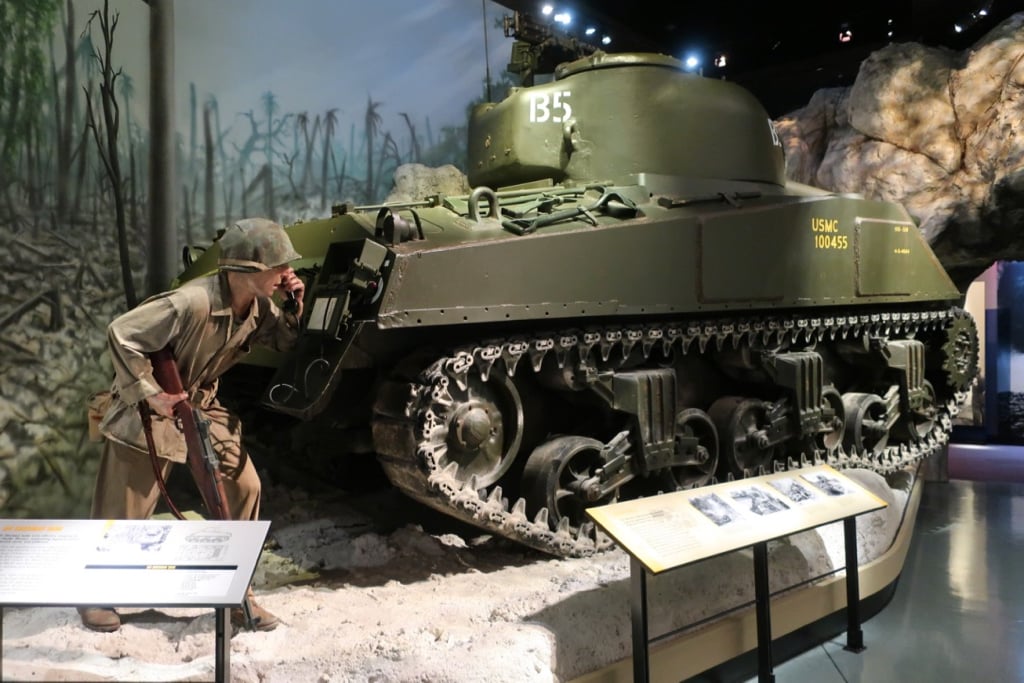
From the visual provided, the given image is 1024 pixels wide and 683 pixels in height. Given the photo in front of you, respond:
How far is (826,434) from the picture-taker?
→ 6484mm

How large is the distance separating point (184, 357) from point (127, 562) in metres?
1.09

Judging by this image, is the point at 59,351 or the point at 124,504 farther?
the point at 59,351

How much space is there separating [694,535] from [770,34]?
27.8 feet

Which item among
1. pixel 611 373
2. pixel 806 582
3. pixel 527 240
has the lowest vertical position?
pixel 806 582

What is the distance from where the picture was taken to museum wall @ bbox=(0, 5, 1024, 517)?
18.9 feet

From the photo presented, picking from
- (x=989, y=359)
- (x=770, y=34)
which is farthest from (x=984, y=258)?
(x=770, y=34)

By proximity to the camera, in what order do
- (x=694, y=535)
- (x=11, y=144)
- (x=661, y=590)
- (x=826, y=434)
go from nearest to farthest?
(x=694, y=535) → (x=661, y=590) → (x=11, y=144) → (x=826, y=434)

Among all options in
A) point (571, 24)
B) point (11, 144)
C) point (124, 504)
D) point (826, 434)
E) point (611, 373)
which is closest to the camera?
point (124, 504)

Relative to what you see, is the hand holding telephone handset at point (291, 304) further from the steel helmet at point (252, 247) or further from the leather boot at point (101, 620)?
the leather boot at point (101, 620)

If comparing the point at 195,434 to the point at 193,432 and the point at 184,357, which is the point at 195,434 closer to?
the point at 193,432

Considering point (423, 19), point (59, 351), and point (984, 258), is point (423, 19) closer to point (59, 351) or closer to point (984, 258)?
point (59, 351)

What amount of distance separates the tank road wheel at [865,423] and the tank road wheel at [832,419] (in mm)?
69

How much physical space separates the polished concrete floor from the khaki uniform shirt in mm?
2979

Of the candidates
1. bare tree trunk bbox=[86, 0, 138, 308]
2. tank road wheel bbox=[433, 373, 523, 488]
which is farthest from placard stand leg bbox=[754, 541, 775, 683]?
bare tree trunk bbox=[86, 0, 138, 308]
